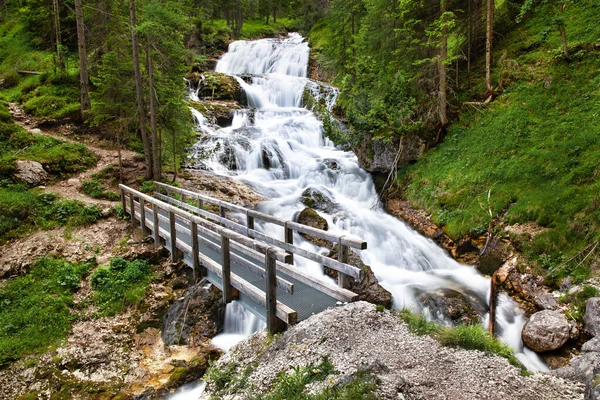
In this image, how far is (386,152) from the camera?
15.9 metres

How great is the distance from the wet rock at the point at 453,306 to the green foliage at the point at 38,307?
862 cm

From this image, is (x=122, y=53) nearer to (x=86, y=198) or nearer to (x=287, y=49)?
(x=86, y=198)

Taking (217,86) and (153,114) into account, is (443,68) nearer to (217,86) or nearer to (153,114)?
(153,114)

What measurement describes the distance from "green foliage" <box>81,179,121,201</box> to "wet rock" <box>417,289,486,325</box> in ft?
36.2

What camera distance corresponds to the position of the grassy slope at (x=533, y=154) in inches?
365

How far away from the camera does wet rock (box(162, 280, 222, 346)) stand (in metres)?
8.23

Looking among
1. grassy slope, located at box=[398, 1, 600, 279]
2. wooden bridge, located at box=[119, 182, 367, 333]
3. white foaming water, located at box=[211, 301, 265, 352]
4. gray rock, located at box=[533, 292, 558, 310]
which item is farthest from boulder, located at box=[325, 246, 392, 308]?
grassy slope, located at box=[398, 1, 600, 279]

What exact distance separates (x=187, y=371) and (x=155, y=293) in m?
2.99

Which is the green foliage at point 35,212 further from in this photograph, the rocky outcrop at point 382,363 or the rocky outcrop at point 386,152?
the rocky outcrop at point 386,152

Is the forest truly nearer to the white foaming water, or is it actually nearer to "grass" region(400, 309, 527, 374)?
"grass" region(400, 309, 527, 374)

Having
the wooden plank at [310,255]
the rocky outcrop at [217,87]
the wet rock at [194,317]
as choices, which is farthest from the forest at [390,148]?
the rocky outcrop at [217,87]

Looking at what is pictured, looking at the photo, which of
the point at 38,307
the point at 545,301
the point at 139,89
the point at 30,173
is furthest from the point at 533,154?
the point at 30,173

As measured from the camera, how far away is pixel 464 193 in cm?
1224

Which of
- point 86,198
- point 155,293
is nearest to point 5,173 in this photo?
point 86,198
